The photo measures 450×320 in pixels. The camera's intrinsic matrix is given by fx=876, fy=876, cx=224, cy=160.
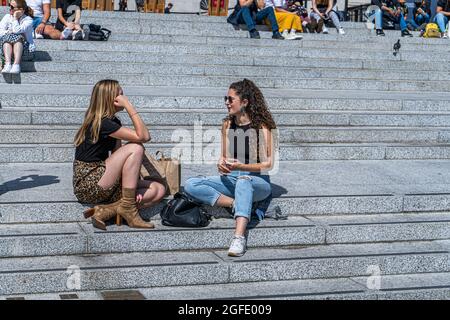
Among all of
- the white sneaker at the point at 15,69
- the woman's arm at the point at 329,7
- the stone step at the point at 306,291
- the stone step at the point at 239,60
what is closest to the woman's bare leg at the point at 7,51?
the white sneaker at the point at 15,69

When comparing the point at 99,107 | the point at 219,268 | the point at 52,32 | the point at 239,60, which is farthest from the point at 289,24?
the point at 219,268

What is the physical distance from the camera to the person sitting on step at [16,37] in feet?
40.5

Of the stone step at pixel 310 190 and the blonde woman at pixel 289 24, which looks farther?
the blonde woman at pixel 289 24

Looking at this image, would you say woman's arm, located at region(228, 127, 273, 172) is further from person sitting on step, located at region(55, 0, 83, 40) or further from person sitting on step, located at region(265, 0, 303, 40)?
person sitting on step, located at region(265, 0, 303, 40)

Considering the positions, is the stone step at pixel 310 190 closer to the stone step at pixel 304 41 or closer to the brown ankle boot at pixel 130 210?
the brown ankle boot at pixel 130 210

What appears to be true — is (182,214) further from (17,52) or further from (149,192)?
(17,52)

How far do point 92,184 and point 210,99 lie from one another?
14.2ft

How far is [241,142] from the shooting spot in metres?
8.06

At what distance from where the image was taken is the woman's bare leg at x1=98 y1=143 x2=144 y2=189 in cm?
759

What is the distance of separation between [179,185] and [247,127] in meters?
0.83

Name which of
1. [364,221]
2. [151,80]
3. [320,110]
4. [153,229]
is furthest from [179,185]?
[151,80]

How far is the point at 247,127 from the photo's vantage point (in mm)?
8125

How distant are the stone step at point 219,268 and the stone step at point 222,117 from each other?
11.4 feet
